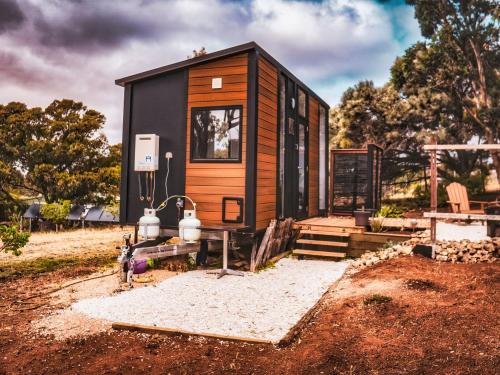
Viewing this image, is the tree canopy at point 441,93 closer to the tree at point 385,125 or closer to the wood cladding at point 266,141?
the tree at point 385,125

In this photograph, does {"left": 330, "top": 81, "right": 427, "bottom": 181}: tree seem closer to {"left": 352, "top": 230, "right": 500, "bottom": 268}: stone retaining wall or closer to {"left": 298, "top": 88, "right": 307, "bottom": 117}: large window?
{"left": 298, "top": 88, "right": 307, "bottom": 117}: large window

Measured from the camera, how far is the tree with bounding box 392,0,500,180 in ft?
61.5

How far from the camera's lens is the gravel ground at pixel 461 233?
8477 millimetres

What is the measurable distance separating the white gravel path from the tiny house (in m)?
1.32

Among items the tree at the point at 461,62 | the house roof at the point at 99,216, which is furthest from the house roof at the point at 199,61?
the tree at the point at 461,62

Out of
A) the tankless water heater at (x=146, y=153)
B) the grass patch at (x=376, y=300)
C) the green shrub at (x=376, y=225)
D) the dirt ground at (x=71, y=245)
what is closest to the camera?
the grass patch at (x=376, y=300)

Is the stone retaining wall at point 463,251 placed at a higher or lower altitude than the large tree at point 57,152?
lower

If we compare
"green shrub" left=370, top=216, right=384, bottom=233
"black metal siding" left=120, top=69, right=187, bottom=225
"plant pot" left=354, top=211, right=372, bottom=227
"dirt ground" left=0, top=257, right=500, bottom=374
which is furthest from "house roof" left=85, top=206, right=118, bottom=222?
"dirt ground" left=0, top=257, right=500, bottom=374

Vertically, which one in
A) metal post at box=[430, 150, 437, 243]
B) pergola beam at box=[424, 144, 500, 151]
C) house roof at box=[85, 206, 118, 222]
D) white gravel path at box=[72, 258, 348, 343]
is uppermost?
pergola beam at box=[424, 144, 500, 151]

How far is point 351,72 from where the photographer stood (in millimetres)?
21266

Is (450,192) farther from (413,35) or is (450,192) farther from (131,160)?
(413,35)

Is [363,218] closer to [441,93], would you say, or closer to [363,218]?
[363,218]

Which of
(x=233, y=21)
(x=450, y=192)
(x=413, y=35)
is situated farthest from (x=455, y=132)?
(x=233, y=21)

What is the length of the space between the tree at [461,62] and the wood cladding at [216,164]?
14.3 m
